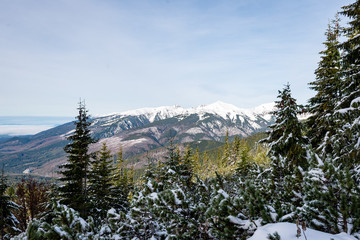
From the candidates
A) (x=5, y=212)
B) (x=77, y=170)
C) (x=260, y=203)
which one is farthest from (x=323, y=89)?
(x=5, y=212)

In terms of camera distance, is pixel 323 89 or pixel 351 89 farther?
pixel 323 89

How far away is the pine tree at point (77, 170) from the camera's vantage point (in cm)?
1755

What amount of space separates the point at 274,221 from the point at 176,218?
2526 millimetres

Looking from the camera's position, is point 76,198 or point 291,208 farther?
point 76,198

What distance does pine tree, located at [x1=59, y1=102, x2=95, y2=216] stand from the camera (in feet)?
57.6

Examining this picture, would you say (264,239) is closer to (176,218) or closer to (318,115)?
(176,218)

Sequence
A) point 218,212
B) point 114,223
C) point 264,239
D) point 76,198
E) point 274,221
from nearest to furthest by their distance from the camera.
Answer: point 264,239 < point 274,221 < point 218,212 < point 114,223 < point 76,198

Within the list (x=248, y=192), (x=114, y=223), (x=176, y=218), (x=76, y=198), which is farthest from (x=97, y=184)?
(x=248, y=192)

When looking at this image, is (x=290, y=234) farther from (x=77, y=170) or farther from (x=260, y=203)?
(x=77, y=170)

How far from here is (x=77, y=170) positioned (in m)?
18.0

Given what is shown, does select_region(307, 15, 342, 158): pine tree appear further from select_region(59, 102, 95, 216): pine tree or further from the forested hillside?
select_region(59, 102, 95, 216): pine tree

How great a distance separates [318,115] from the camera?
15453mm

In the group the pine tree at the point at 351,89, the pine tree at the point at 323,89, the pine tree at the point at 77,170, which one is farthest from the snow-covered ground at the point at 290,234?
the pine tree at the point at 77,170

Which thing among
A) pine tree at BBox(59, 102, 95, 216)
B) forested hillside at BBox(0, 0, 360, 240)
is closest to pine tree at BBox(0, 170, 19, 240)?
pine tree at BBox(59, 102, 95, 216)
